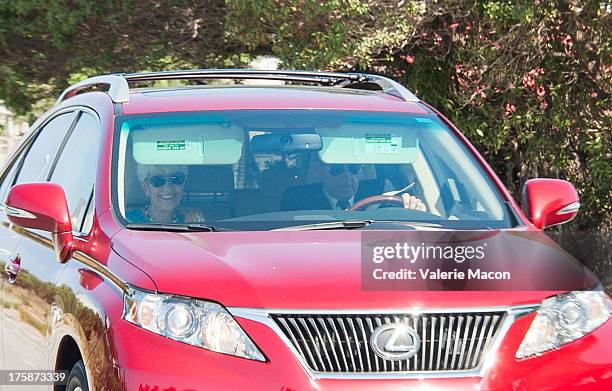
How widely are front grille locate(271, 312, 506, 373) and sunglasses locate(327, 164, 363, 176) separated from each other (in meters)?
1.49

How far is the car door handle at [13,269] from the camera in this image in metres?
5.80

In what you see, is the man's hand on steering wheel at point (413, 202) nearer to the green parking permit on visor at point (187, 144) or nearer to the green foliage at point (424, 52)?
the green parking permit on visor at point (187, 144)

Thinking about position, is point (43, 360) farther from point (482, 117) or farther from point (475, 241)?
point (482, 117)

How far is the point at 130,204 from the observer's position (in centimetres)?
523

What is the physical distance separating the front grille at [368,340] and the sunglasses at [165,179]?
52.5 inches

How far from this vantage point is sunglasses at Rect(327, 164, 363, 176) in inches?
223

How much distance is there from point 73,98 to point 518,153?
449 inches

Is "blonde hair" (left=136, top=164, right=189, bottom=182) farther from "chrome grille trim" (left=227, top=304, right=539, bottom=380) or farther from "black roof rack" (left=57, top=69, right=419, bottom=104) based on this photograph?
"chrome grille trim" (left=227, top=304, right=539, bottom=380)

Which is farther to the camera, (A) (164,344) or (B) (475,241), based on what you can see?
(B) (475,241)

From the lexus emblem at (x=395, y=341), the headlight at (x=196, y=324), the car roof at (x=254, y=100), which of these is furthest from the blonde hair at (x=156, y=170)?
the lexus emblem at (x=395, y=341)

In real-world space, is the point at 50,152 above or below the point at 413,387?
above

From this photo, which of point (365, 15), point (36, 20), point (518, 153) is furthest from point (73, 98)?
point (518, 153)

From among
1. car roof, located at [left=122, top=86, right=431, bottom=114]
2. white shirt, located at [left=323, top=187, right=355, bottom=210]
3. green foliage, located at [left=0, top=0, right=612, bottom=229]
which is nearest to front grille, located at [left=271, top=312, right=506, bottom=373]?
white shirt, located at [left=323, top=187, right=355, bottom=210]

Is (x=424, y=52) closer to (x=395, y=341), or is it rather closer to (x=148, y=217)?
(x=148, y=217)
